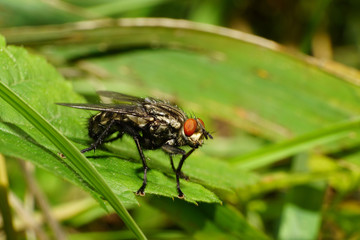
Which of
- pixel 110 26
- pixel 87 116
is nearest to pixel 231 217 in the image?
pixel 87 116

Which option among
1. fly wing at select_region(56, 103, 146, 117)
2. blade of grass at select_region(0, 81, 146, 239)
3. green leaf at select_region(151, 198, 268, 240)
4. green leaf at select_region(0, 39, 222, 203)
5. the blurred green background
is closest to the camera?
blade of grass at select_region(0, 81, 146, 239)

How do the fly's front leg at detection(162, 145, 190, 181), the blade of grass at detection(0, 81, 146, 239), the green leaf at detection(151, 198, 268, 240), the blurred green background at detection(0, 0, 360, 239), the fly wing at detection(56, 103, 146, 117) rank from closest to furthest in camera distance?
the blade of grass at detection(0, 81, 146, 239) < the fly wing at detection(56, 103, 146, 117) < the fly's front leg at detection(162, 145, 190, 181) < the green leaf at detection(151, 198, 268, 240) < the blurred green background at detection(0, 0, 360, 239)

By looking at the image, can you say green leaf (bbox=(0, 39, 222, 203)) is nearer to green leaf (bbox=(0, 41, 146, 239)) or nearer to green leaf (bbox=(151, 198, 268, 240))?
green leaf (bbox=(0, 41, 146, 239))

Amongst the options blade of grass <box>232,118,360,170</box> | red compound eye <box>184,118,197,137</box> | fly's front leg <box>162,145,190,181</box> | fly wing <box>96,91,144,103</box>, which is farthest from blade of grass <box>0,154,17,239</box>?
blade of grass <box>232,118,360,170</box>

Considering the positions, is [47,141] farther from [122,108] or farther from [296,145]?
[296,145]

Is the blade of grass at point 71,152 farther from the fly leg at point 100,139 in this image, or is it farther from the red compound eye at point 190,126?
the red compound eye at point 190,126

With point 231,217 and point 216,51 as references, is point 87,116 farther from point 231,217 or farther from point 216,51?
point 216,51

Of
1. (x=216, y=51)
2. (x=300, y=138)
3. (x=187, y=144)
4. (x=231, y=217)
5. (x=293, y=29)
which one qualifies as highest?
(x=293, y=29)

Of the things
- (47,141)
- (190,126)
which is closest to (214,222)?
(190,126)
